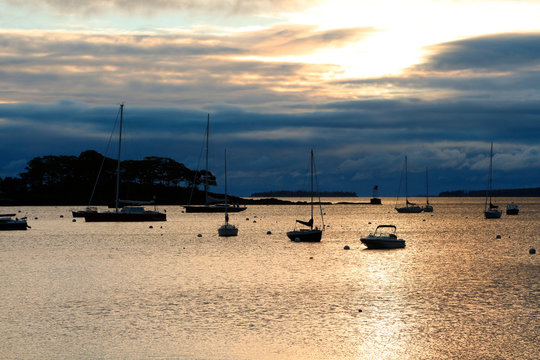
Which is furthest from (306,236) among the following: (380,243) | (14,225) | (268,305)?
(14,225)

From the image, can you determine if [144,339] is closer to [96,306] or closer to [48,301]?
[96,306]

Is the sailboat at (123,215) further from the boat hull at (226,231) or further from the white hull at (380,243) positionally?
the white hull at (380,243)

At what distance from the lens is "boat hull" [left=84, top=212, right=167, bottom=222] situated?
130575 millimetres

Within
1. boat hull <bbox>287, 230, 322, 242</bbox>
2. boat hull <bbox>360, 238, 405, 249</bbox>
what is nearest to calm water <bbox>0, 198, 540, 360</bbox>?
boat hull <bbox>360, 238, 405, 249</bbox>

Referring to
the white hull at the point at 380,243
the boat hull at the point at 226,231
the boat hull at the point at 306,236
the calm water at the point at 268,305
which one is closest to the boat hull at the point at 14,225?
the boat hull at the point at 226,231

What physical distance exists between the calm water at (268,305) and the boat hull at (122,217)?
51.6m

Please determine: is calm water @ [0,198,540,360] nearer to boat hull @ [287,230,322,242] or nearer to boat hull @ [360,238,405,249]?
boat hull @ [360,238,405,249]

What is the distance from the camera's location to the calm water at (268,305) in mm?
29438

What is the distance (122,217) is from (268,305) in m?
95.3

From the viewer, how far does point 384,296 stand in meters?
44.7

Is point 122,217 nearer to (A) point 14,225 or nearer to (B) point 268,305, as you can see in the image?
(A) point 14,225

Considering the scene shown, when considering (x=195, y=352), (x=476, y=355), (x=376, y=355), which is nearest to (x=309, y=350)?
(x=376, y=355)

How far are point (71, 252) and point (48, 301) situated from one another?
3933 centimetres

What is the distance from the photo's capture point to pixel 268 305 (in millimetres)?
40688
